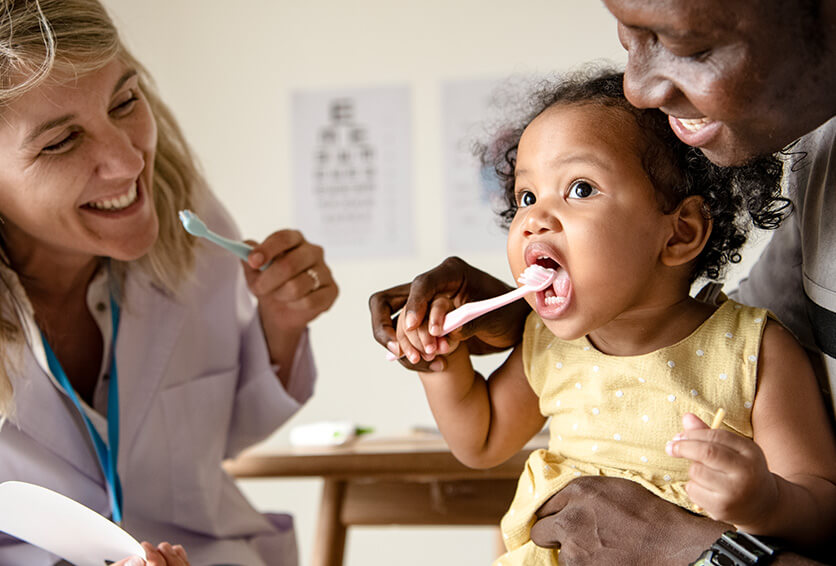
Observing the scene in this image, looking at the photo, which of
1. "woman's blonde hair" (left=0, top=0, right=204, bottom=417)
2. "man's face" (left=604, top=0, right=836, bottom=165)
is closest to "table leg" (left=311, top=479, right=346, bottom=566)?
"woman's blonde hair" (left=0, top=0, right=204, bottom=417)

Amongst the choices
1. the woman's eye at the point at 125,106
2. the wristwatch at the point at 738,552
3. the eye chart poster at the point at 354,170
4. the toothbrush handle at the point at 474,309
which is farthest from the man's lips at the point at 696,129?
the eye chart poster at the point at 354,170

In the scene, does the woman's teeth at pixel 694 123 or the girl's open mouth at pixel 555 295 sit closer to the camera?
the woman's teeth at pixel 694 123

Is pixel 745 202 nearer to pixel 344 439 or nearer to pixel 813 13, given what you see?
pixel 813 13

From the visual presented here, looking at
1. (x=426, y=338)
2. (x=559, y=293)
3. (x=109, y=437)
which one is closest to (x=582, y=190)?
(x=559, y=293)

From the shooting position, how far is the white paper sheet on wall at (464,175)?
3275 millimetres

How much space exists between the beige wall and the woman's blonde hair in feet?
6.09

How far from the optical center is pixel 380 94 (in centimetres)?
337

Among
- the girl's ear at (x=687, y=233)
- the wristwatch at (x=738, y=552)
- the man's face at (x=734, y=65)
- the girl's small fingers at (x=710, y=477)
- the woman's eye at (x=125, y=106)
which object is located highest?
the man's face at (x=734, y=65)

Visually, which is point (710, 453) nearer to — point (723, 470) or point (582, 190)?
point (723, 470)

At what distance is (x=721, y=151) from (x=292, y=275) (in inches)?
31.7

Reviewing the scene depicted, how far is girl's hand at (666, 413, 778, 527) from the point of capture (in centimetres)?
69

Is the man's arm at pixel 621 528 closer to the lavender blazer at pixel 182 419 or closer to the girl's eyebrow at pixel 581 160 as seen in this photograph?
the girl's eyebrow at pixel 581 160

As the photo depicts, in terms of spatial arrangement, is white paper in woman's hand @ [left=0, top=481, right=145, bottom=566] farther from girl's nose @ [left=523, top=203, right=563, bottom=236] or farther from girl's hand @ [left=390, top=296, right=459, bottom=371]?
girl's nose @ [left=523, top=203, right=563, bottom=236]

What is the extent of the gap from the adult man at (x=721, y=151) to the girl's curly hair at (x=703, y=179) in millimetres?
44
